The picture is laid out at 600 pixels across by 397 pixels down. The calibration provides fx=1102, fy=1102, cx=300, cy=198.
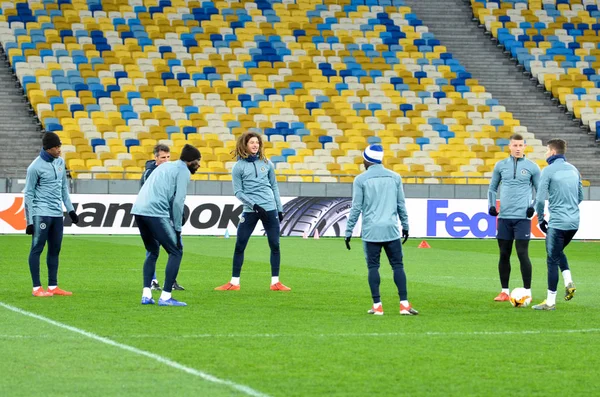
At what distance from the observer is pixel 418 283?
15820 mm

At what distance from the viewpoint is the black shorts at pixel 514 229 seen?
13086 millimetres

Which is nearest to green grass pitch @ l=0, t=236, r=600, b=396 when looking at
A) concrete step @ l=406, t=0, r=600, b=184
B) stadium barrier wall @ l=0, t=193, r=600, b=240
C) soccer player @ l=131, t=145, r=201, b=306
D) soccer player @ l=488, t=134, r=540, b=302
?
soccer player @ l=131, t=145, r=201, b=306

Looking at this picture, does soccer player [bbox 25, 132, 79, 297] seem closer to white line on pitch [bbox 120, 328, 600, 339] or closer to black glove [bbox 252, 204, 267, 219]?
black glove [bbox 252, 204, 267, 219]

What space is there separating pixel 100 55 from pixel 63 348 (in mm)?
29538

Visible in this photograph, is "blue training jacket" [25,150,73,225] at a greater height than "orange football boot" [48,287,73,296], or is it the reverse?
"blue training jacket" [25,150,73,225]

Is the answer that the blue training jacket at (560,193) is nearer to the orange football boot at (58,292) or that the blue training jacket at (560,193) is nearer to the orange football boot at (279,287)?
the orange football boot at (279,287)

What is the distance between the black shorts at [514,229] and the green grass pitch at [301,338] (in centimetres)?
86

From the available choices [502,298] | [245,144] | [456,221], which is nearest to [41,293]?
[245,144]

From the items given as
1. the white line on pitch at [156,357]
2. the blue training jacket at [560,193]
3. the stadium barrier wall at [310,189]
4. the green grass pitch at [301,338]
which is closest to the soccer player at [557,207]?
the blue training jacket at [560,193]

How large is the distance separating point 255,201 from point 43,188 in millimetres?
2778

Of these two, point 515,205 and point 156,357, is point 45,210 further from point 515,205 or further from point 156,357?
point 515,205

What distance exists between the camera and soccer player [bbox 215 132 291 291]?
14.5 meters

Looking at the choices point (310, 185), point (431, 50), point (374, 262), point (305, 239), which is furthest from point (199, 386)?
point (431, 50)

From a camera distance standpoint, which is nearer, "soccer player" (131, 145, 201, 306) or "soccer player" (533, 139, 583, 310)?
"soccer player" (131, 145, 201, 306)
